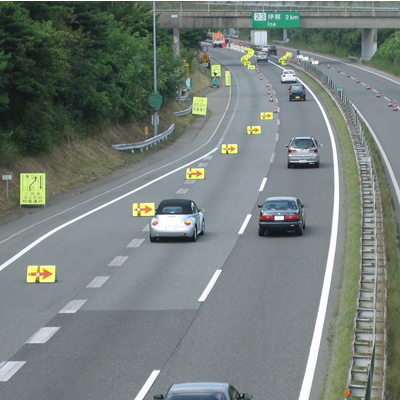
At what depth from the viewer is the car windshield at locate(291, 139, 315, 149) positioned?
4461 centimetres

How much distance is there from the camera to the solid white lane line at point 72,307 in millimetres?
19812

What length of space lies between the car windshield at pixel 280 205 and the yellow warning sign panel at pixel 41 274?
902 cm

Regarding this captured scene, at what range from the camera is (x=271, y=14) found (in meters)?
88.9

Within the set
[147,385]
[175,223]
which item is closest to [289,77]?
[175,223]

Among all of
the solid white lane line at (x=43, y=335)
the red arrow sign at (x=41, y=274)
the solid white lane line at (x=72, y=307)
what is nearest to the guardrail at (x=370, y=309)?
the solid white lane line at (x=43, y=335)

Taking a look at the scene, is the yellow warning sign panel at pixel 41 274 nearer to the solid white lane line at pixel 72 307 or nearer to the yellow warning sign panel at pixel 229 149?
the solid white lane line at pixel 72 307

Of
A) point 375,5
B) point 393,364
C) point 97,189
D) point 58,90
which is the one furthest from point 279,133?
point 375,5

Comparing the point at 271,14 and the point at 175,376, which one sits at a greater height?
the point at 271,14

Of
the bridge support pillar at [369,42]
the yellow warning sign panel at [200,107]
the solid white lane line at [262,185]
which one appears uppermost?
the bridge support pillar at [369,42]

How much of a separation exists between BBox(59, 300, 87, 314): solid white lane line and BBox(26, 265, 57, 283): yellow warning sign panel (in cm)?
222

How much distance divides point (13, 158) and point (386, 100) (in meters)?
45.0

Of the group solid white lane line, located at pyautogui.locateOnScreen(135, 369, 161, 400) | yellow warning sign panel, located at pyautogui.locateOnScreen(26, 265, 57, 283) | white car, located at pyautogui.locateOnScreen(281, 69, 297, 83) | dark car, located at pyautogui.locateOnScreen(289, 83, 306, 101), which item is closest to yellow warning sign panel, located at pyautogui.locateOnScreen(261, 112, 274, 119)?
dark car, located at pyautogui.locateOnScreen(289, 83, 306, 101)

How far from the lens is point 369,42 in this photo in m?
113

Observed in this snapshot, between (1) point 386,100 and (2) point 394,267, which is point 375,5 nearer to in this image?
(1) point 386,100
